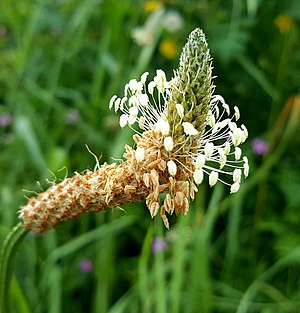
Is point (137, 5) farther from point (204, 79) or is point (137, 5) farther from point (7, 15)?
point (204, 79)

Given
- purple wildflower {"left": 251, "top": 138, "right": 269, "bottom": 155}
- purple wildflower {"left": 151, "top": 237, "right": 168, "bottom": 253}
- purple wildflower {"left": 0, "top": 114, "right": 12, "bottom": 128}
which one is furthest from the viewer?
Result: purple wildflower {"left": 0, "top": 114, "right": 12, "bottom": 128}

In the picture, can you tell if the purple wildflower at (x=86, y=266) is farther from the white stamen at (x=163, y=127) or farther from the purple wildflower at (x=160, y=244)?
the white stamen at (x=163, y=127)

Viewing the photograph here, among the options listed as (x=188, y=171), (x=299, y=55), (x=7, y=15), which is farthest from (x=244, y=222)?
(x=188, y=171)

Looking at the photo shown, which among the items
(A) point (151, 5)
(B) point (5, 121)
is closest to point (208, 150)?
(B) point (5, 121)

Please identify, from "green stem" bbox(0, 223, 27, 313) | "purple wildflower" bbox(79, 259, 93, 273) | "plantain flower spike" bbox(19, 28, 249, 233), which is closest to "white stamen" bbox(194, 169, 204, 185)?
"plantain flower spike" bbox(19, 28, 249, 233)

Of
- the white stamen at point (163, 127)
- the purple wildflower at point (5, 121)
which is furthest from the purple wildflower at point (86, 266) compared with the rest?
the white stamen at point (163, 127)

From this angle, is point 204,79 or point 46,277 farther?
point 46,277

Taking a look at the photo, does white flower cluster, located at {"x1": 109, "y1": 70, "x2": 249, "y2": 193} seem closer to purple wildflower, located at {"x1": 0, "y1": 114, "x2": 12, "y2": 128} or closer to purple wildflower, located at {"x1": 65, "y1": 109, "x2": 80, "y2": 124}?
purple wildflower, located at {"x1": 65, "y1": 109, "x2": 80, "y2": 124}
